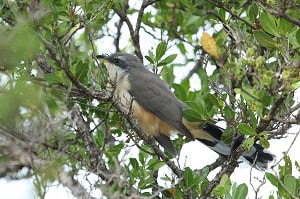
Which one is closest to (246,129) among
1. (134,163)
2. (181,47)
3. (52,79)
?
(134,163)

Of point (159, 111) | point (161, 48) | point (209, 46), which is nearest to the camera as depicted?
point (209, 46)

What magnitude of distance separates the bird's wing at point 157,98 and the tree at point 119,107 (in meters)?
0.28

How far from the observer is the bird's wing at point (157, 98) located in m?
6.82

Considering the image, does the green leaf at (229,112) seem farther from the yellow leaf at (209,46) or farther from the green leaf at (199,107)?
the yellow leaf at (209,46)

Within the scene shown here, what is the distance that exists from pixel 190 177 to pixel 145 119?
1632 mm

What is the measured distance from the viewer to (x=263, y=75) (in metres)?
3.71

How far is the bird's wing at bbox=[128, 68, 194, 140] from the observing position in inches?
268

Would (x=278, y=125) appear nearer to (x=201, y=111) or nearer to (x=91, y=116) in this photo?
(x=201, y=111)

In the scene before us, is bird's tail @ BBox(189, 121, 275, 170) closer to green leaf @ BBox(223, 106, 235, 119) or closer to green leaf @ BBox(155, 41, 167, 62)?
green leaf @ BBox(155, 41, 167, 62)

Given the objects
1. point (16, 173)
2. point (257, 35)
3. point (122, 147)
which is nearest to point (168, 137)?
point (122, 147)

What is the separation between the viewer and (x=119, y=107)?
17.7 feet

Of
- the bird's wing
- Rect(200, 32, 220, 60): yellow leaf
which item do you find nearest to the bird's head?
the bird's wing

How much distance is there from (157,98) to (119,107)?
1629mm

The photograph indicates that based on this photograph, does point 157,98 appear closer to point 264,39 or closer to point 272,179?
point 272,179
